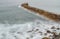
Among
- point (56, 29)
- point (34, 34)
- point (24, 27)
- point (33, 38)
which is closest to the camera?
point (33, 38)

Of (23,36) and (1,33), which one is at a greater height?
(1,33)

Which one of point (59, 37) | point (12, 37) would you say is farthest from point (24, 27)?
point (59, 37)

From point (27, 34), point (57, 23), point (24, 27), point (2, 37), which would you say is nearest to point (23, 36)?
point (27, 34)

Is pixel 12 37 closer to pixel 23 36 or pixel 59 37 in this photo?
pixel 23 36

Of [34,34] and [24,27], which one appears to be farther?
[24,27]

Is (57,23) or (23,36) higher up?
(57,23)

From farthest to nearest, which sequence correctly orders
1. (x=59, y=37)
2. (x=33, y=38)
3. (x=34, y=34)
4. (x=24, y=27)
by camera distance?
(x=24, y=27) → (x=34, y=34) → (x=33, y=38) → (x=59, y=37)

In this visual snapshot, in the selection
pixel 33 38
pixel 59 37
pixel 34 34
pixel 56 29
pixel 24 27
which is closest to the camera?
pixel 59 37

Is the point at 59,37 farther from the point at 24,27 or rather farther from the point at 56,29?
the point at 24,27

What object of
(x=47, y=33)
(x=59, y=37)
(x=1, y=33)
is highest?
(x=1, y=33)

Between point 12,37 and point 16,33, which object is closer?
point 12,37
